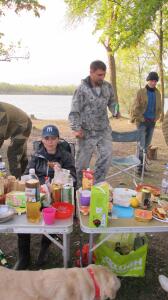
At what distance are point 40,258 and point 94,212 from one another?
3.01ft

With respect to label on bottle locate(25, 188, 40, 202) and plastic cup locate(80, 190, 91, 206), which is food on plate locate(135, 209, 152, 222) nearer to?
plastic cup locate(80, 190, 91, 206)

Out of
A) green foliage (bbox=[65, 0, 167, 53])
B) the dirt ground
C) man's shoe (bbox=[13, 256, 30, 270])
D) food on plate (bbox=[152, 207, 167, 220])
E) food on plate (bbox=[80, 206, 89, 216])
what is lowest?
the dirt ground

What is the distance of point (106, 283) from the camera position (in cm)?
178

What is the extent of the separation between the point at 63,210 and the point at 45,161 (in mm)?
789

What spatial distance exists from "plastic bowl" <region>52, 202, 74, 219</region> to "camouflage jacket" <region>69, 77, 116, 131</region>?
1538mm

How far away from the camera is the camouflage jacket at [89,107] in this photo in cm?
354

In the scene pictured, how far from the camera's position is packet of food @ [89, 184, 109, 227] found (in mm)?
→ 1949

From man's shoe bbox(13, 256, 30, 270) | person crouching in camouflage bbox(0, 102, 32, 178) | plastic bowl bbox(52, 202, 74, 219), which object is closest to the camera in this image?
plastic bowl bbox(52, 202, 74, 219)

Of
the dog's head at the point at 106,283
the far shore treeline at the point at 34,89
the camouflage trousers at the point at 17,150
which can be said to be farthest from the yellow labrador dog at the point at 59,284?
the far shore treeline at the point at 34,89

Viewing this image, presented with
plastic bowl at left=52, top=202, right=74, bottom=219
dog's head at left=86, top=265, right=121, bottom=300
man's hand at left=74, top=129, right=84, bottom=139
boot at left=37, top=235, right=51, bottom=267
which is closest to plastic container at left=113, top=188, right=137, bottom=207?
plastic bowl at left=52, top=202, right=74, bottom=219

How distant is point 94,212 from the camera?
1.98 m

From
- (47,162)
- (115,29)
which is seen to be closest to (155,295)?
(47,162)

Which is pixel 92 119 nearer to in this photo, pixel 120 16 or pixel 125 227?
pixel 125 227

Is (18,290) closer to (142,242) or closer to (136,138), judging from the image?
(142,242)
